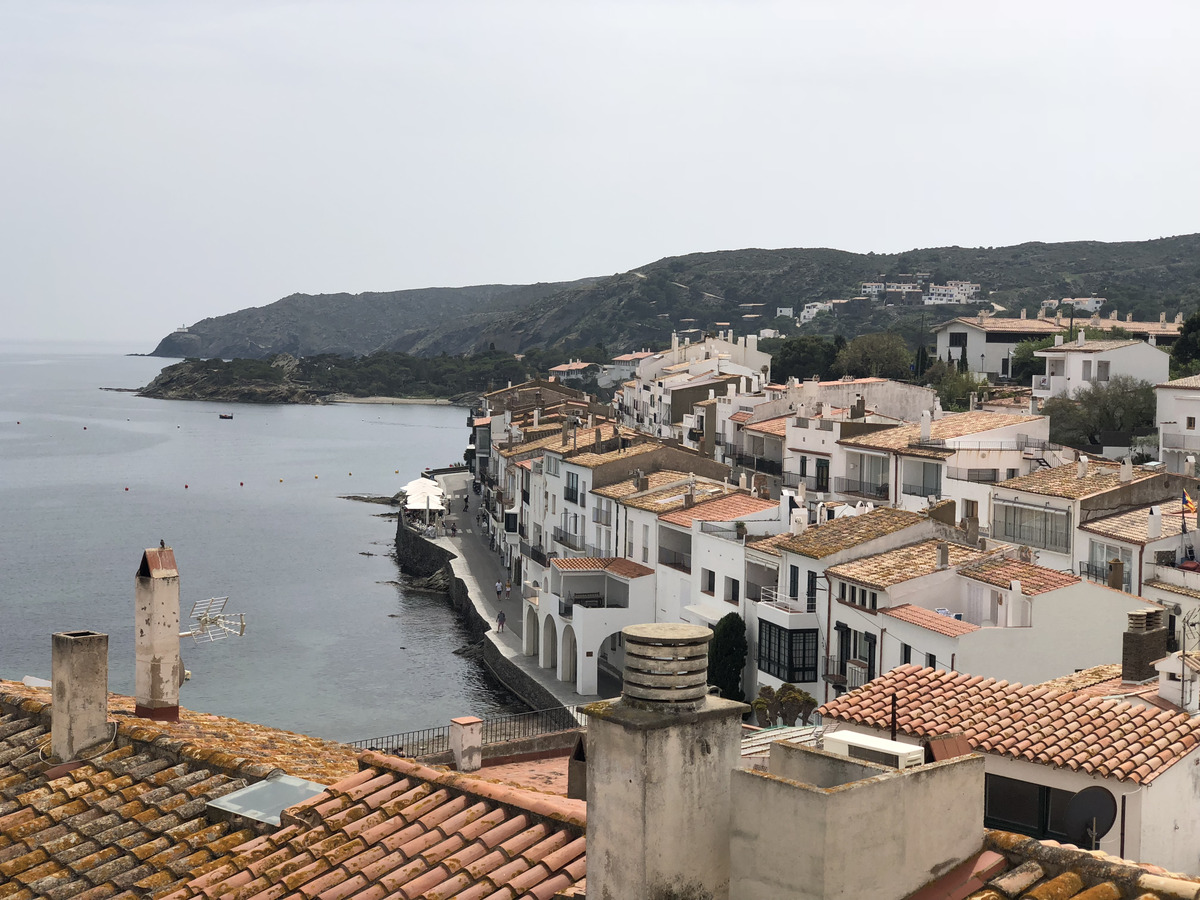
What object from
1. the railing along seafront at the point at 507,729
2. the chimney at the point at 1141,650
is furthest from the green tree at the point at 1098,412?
the chimney at the point at 1141,650

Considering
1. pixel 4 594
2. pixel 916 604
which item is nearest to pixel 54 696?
pixel 916 604

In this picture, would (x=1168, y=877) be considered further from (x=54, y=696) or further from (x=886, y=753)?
(x=54, y=696)

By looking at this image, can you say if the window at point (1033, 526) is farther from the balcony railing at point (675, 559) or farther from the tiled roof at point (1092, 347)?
the tiled roof at point (1092, 347)

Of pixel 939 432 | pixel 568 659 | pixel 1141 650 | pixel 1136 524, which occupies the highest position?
pixel 939 432

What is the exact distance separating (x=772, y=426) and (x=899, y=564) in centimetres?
2543

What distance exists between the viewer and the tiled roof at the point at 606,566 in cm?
3878

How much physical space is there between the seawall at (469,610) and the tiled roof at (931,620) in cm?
1112

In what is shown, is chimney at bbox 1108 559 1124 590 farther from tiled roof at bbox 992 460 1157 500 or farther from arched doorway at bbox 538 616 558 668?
arched doorway at bbox 538 616 558 668

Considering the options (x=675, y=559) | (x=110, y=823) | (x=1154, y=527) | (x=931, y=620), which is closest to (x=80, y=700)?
(x=110, y=823)

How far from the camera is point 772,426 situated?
54562 mm

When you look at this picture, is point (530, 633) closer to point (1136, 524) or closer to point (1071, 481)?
point (1071, 481)

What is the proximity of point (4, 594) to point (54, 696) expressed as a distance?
→ 180ft

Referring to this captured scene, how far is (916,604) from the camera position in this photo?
91.5 ft

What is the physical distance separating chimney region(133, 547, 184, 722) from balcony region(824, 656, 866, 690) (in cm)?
1776
